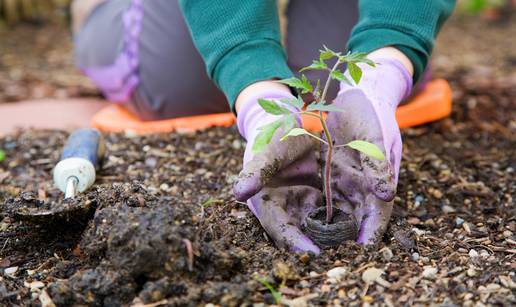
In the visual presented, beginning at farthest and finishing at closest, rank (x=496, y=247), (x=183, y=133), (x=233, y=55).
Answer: (x=183, y=133)
(x=233, y=55)
(x=496, y=247)

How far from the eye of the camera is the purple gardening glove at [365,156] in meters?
1.19

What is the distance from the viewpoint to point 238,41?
1.48 m

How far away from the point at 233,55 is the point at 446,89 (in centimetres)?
99

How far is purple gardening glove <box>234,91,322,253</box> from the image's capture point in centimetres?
117

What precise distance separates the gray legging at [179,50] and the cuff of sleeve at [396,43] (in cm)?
58

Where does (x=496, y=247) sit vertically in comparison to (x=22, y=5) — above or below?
above

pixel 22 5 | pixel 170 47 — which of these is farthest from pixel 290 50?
pixel 22 5

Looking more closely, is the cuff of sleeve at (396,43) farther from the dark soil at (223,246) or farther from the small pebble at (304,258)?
the small pebble at (304,258)

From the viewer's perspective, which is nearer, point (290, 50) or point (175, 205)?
point (175, 205)

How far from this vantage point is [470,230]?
52.3 inches

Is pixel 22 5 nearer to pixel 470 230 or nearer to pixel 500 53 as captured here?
pixel 500 53

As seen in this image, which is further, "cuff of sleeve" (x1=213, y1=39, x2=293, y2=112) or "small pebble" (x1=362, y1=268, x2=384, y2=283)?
"cuff of sleeve" (x1=213, y1=39, x2=293, y2=112)

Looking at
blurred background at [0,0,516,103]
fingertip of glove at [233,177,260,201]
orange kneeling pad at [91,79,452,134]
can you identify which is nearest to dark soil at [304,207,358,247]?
fingertip of glove at [233,177,260,201]

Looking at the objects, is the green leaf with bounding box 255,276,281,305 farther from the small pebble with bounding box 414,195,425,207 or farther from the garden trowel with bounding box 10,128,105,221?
the small pebble with bounding box 414,195,425,207
